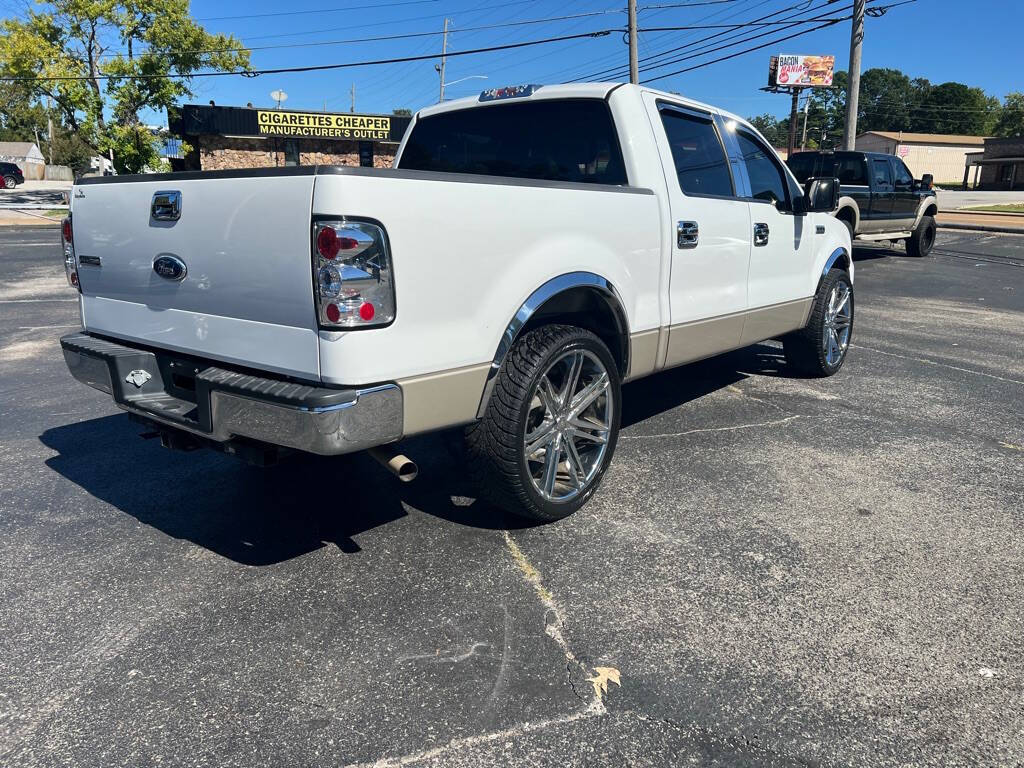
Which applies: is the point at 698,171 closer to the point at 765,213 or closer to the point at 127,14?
the point at 765,213

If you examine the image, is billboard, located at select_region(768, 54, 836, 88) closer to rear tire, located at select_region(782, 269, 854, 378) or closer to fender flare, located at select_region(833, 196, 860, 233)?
fender flare, located at select_region(833, 196, 860, 233)

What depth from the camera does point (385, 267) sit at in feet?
8.50

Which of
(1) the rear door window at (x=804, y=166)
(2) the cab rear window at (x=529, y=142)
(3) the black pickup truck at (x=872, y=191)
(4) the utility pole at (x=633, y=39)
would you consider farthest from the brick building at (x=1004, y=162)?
(2) the cab rear window at (x=529, y=142)

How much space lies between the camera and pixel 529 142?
434 centimetres

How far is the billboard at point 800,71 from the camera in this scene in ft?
179

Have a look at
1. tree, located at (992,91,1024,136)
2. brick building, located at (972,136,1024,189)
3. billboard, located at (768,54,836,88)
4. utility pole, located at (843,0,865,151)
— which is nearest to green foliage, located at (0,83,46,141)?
billboard, located at (768,54,836,88)

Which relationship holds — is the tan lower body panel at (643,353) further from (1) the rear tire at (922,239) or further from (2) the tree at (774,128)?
(2) the tree at (774,128)

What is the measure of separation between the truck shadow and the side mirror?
3013 mm

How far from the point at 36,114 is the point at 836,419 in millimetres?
93155

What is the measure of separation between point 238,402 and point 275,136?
37954mm

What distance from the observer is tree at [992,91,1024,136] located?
331ft

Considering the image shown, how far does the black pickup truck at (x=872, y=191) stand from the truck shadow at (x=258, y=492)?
455 inches

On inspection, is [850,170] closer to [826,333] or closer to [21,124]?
[826,333]

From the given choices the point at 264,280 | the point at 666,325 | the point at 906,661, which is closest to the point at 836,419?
the point at 666,325
